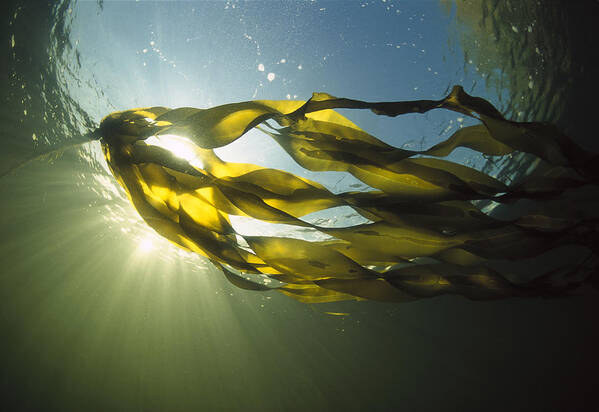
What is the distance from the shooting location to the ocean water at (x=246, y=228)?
3775mm

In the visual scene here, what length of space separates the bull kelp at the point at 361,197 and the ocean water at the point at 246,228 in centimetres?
68

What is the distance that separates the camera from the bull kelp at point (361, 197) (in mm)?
1060

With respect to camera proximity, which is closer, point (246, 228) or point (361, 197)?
point (361, 197)

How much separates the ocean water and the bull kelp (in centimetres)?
68

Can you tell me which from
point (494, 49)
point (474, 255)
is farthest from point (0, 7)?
point (494, 49)

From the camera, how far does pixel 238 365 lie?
21.1m

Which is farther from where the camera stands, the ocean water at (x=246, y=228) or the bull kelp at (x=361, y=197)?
the ocean water at (x=246, y=228)

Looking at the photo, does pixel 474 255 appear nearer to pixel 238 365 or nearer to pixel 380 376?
pixel 380 376

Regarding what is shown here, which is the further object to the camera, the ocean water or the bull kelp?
the ocean water

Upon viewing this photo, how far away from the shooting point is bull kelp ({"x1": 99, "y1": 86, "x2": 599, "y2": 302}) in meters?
1.06

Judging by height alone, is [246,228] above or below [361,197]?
below

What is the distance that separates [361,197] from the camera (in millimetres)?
1108

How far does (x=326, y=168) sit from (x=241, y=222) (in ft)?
23.7

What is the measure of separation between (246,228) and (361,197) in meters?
7.42
